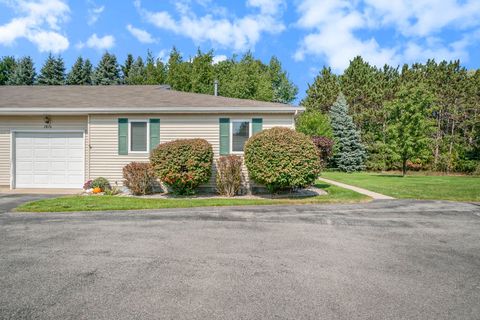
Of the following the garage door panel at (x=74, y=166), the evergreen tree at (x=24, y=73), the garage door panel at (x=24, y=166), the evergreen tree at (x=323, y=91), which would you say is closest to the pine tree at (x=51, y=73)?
the evergreen tree at (x=24, y=73)

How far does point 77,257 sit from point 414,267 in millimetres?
4834

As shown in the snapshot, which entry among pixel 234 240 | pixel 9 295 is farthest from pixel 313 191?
pixel 9 295

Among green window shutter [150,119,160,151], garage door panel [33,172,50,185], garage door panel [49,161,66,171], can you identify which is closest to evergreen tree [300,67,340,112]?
green window shutter [150,119,160,151]

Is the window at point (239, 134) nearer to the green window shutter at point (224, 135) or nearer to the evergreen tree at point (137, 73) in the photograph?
the green window shutter at point (224, 135)

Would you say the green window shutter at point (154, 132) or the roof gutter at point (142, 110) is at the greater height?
the roof gutter at point (142, 110)

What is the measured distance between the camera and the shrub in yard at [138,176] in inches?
439

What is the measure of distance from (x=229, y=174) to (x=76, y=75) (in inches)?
1415

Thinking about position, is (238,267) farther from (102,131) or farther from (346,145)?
(346,145)

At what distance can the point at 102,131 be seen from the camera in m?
12.3

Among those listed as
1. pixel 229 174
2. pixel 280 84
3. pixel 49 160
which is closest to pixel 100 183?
pixel 49 160

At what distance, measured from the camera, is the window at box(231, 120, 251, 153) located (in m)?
12.1

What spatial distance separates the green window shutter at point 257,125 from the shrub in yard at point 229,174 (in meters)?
1.47

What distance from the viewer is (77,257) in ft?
15.0

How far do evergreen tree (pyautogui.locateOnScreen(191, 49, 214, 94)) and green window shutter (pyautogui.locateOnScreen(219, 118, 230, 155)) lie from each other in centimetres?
2001
